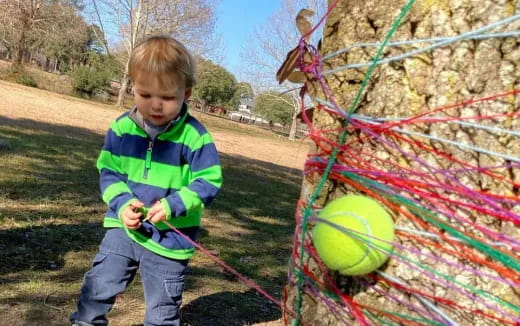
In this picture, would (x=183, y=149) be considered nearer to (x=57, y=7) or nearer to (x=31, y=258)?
(x=31, y=258)

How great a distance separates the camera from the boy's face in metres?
2.29

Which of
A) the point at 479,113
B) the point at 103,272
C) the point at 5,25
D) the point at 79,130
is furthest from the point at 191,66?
the point at 5,25

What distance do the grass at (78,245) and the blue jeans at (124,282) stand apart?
1.44 feet

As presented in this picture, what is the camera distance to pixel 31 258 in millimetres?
3480

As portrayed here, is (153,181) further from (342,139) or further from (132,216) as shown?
(342,139)

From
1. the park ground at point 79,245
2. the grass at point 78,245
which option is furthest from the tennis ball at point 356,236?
the grass at point 78,245

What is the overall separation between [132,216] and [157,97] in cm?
56

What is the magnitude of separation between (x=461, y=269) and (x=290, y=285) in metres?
0.61

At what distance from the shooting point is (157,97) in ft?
7.52

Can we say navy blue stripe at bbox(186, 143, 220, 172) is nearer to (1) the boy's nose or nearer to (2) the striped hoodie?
(2) the striped hoodie

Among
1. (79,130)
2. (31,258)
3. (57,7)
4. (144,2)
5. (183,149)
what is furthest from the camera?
(57,7)

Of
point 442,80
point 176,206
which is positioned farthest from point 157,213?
point 442,80

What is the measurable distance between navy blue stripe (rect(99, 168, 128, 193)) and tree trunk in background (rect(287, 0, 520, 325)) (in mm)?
1334

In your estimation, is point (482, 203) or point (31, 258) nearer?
point (482, 203)
